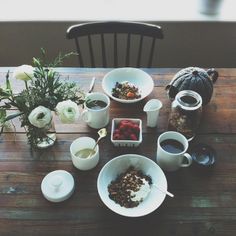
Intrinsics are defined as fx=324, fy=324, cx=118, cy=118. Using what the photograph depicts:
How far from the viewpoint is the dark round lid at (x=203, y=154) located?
3.59ft

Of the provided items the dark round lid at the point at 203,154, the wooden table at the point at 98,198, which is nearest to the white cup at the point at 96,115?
the wooden table at the point at 98,198

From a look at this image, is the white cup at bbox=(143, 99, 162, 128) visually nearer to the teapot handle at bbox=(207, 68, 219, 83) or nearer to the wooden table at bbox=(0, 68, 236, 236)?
the wooden table at bbox=(0, 68, 236, 236)

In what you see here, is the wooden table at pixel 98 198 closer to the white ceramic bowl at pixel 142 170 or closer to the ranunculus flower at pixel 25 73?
the white ceramic bowl at pixel 142 170

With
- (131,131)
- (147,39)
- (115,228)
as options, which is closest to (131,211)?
(115,228)

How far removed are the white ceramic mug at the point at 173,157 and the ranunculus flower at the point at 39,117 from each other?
364 mm

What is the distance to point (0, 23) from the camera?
6.29 ft

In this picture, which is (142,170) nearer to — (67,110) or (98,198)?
(98,198)

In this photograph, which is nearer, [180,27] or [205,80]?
[205,80]

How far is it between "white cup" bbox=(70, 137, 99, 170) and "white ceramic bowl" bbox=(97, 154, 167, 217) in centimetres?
5

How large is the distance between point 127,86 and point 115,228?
612mm

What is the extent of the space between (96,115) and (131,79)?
33 centimetres

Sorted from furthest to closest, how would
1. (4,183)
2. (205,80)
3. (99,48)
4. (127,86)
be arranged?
1. (99,48)
2. (127,86)
3. (205,80)
4. (4,183)

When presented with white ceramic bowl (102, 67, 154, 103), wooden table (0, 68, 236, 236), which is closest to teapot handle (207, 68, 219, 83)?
wooden table (0, 68, 236, 236)
